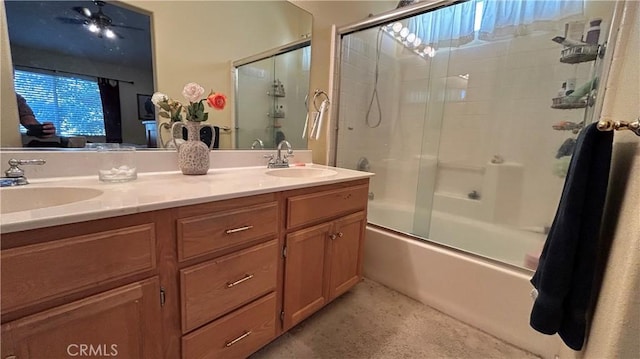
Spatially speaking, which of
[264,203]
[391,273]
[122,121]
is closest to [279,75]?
[122,121]

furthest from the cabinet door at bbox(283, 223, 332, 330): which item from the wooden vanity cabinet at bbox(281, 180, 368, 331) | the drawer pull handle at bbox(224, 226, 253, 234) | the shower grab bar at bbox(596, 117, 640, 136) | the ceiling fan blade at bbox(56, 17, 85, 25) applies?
the ceiling fan blade at bbox(56, 17, 85, 25)

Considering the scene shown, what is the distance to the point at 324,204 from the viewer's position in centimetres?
129

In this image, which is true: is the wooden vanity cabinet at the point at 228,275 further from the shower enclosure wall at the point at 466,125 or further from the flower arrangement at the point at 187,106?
the shower enclosure wall at the point at 466,125

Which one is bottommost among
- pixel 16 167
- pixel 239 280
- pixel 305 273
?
pixel 305 273

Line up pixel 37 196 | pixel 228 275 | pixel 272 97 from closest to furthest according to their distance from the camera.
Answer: pixel 37 196 → pixel 228 275 → pixel 272 97

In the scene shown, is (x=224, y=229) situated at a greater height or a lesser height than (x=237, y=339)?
greater

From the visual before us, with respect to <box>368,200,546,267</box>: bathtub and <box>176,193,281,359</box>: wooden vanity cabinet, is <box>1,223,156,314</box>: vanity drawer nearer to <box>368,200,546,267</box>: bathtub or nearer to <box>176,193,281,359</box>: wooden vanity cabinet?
<box>176,193,281,359</box>: wooden vanity cabinet

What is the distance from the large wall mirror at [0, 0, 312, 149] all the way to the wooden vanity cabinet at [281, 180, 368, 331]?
0.64m

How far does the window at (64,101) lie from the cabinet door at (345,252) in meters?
1.15

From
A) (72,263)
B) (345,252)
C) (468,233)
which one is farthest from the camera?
(468,233)

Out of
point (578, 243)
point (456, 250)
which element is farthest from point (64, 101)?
point (456, 250)

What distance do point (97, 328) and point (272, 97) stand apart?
56.8 inches

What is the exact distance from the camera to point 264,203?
1023 mm

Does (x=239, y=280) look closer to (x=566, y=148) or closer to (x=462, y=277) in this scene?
(x=462, y=277)
